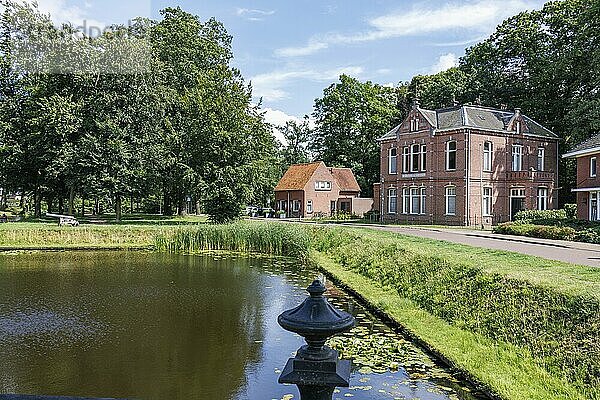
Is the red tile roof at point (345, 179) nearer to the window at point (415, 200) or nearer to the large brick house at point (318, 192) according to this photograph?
the large brick house at point (318, 192)

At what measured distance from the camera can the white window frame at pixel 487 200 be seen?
38.7m

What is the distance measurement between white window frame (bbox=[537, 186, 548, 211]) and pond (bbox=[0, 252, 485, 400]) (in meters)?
26.7

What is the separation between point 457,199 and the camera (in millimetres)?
38438

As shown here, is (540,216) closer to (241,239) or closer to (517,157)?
(517,157)

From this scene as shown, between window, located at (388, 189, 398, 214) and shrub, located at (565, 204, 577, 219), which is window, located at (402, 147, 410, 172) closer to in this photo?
window, located at (388, 189, 398, 214)

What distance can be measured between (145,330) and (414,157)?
32895 millimetres

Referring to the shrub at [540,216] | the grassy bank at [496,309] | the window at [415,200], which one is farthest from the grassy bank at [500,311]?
the window at [415,200]

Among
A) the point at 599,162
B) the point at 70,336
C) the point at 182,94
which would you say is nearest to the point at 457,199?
the point at 599,162

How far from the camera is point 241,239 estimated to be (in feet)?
85.6

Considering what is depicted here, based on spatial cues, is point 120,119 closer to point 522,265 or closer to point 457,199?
point 457,199

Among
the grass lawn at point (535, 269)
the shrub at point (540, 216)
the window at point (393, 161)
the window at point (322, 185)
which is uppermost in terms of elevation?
the window at point (393, 161)

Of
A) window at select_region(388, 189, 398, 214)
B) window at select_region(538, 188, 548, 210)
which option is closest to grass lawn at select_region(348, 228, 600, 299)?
window at select_region(538, 188, 548, 210)

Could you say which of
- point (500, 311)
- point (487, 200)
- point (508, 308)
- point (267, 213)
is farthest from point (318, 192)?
point (508, 308)

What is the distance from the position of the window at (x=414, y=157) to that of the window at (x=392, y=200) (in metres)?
2.51
